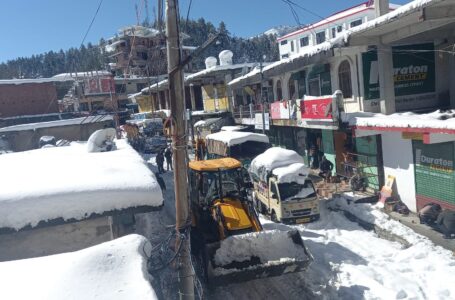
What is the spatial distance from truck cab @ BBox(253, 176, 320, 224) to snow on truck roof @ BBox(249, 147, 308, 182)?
38cm

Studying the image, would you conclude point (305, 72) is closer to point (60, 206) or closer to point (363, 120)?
point (363, 120)

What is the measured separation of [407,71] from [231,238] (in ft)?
43.9

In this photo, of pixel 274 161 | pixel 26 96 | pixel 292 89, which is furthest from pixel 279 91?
pixel 26 96

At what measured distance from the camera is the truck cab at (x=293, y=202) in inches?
598

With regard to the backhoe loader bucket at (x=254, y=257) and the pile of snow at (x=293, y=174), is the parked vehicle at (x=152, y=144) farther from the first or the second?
the backhoe loader bucket at (x=254, y=257)

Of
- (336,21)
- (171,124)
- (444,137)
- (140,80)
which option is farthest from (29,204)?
(140,80)

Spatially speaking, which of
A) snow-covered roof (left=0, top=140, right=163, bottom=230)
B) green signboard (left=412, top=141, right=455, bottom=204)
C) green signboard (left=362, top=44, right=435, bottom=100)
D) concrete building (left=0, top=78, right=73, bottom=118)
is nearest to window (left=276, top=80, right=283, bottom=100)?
green signboard (left=362, top=44, right=435, bottom=100)

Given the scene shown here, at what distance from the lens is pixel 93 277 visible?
4816 millimetres

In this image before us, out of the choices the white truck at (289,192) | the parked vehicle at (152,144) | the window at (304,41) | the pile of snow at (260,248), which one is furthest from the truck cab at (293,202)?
the window at (304,41)

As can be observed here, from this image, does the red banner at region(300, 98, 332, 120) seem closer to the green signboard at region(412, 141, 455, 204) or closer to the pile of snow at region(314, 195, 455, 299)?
the green signboard at region(412, 141, 455, 204)

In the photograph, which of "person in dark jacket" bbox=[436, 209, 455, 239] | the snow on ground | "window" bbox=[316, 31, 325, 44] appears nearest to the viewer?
the snow on ground

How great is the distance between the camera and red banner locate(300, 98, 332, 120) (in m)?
18.6

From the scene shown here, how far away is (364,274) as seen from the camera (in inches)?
422

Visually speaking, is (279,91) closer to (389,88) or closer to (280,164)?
(389,88)
